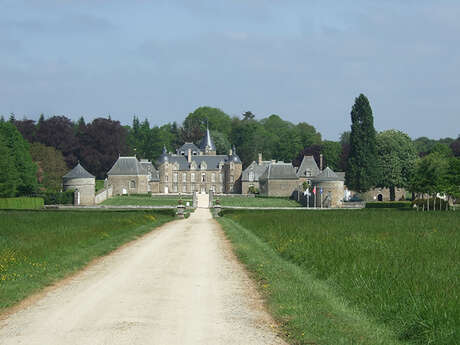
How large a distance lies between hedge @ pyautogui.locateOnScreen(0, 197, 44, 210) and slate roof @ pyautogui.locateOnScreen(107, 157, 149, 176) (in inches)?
920

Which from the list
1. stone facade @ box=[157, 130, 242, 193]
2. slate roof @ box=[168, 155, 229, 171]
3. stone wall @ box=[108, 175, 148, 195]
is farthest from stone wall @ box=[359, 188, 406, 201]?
stone wall @ box=[108, 175, 148, 195]

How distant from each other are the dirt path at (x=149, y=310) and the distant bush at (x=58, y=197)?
5839 centimetres

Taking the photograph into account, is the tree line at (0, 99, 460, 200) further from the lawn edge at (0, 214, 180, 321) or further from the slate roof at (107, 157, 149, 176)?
the lawn edge at (0, 214, 180, 321)

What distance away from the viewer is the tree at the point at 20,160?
72.9 metres

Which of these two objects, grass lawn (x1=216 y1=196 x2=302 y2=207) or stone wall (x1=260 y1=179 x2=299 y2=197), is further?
stone wall (x1=260 y1=179 x2=299 y2=197)

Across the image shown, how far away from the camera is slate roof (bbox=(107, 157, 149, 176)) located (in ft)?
298

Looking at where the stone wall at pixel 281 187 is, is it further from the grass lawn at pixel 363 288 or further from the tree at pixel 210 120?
the grass lawn at pixel 363 288

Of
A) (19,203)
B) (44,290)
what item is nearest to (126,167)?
(19,203)

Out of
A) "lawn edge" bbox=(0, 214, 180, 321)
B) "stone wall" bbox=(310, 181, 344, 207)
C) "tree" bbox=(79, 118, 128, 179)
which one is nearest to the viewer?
"lawn edge" bbox=(0, 214, 180, 321)

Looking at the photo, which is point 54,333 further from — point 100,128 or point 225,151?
point 225,151

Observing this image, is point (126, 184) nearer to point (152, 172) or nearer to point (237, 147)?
point (152, 172)

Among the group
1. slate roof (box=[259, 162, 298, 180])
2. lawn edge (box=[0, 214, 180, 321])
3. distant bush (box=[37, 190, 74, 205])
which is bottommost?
lawn edge (box=[0, 214, 180, 321])

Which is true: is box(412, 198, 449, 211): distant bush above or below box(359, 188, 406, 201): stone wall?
below

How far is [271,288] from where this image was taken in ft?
39.2
